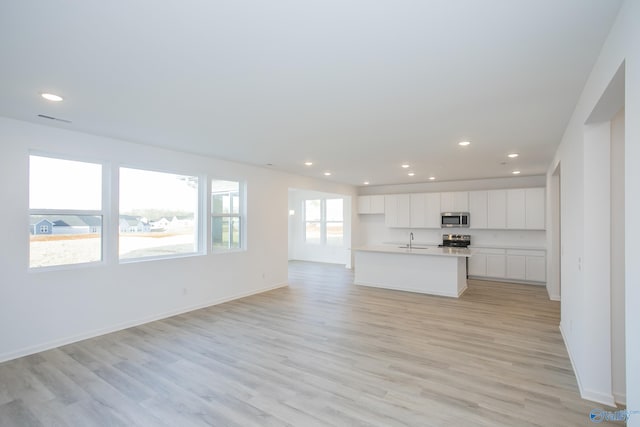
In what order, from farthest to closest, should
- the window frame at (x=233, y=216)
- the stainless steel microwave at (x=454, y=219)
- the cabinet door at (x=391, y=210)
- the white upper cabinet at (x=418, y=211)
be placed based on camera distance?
the cabinet door at (x=391, y=210), the white upper cabinet at (x=418, y=211), the stainless steel microwave at (x=454, y=219), the window frame at (x=233, y=216)

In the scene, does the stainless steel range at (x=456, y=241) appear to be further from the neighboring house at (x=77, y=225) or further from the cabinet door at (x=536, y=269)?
the neighboring house at (x=77, y=225)

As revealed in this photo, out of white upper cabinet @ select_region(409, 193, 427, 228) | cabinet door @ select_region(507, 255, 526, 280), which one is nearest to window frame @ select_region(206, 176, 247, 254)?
white upper cabinet @ select_region(409, 193, 427, 228)

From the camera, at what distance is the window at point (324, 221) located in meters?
10.7

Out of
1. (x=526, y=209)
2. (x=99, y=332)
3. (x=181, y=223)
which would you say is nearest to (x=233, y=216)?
(x=181, y=223)

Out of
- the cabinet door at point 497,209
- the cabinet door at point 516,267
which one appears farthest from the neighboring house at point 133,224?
the cabinet door at point 516,267

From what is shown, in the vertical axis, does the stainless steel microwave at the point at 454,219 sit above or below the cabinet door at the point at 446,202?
below

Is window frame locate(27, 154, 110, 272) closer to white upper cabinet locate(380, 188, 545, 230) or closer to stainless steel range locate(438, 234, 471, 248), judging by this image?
white upper cabinet locate(380, 188, 545, 230)

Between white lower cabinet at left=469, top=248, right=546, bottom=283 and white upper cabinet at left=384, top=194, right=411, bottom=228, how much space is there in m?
1.97

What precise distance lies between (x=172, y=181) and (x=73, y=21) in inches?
142

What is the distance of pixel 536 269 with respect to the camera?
7.18m

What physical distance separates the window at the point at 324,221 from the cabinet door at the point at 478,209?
13.0 ft

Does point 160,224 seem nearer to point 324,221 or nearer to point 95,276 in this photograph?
point 95,276

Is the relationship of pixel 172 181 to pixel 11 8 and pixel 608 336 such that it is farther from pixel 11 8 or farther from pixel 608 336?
pixel 608 336

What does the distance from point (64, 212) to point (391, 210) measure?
7450mm
